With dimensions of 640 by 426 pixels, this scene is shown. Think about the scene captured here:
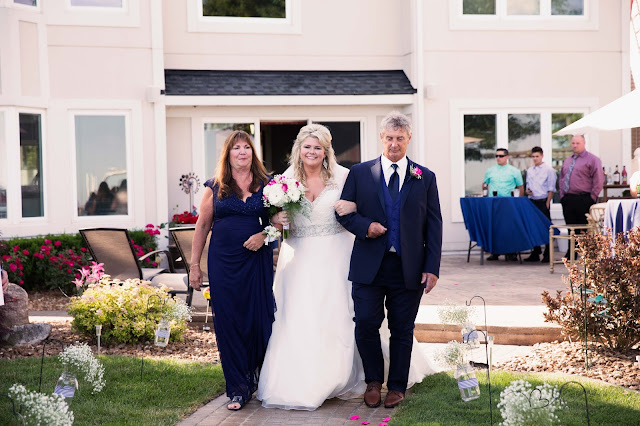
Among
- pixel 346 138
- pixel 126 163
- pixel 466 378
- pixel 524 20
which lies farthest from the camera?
pixel 346 138

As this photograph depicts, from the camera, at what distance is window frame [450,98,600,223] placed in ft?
49.6

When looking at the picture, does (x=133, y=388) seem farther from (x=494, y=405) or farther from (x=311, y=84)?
(x=311, y=84)

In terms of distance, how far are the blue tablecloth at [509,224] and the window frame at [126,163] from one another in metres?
5.58

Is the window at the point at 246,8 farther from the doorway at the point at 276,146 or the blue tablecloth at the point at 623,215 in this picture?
the blue tablecloth at the point at 623,215

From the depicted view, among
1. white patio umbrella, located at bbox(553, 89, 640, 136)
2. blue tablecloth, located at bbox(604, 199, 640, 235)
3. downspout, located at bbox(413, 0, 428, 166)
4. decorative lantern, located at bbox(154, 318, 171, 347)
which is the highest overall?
downspout, located at bbox(413, 0, 428, 166)

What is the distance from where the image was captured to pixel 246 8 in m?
15.1

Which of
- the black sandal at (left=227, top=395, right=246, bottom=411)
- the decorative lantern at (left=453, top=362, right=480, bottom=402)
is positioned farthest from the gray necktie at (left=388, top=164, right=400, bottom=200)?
the black sandal at (left=227, top=395, right=246, bottom=411)

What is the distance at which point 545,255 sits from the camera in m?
13.5

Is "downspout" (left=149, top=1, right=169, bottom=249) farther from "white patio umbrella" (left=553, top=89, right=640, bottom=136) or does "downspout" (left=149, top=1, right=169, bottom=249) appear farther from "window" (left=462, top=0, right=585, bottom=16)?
"white patio umbrella" (left=553, top=89, right=640, bottom=136)

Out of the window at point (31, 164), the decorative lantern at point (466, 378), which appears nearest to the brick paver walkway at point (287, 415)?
the decorative lantern at point (466, 378)

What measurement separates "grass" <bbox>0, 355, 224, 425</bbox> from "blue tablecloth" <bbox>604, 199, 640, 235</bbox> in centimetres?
472

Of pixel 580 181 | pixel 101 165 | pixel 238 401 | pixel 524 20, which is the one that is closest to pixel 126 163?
pixel 101 165

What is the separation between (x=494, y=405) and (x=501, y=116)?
1063cm

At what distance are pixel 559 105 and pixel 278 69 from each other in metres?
5.23
